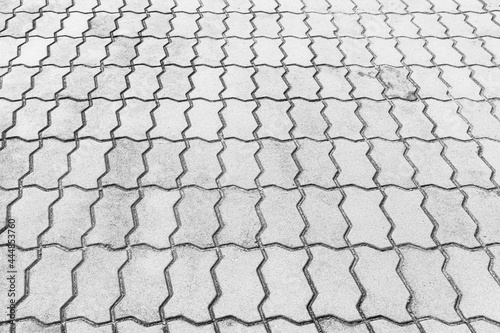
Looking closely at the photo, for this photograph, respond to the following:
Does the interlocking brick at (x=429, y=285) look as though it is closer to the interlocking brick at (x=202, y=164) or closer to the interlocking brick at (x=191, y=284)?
the interlocking brick at (x=191, y=284)

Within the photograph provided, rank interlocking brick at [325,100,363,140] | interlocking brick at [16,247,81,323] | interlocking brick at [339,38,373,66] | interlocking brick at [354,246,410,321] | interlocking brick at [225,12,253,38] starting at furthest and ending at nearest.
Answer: interlocking brick at [225,12,253,38] → interlocking brick at [339,38,373,66] → interlocking brick at [325,100,363,140] → interlocking brick at [354,246,410,321] → interlocking brick at [16,247,81,323]

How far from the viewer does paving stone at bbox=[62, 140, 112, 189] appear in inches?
140

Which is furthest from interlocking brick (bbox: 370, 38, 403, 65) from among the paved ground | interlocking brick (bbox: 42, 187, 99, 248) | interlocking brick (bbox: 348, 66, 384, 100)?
interlocking brick (bbox: 42, 187, 99, 248)

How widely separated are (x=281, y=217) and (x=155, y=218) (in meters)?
0.68

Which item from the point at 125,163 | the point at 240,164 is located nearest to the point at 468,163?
the point at 240,164

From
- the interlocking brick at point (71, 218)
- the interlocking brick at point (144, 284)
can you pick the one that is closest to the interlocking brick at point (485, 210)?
the interlocking brick at point (144, 284)

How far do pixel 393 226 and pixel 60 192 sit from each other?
1.84 meters

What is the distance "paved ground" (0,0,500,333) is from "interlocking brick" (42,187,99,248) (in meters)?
0.01

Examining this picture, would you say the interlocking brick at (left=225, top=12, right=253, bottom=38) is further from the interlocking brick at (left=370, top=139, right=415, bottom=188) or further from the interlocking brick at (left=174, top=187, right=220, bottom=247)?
the interlocking brick at (left=174, top=187, right=220, bottom=247)

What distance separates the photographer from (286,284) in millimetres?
3068

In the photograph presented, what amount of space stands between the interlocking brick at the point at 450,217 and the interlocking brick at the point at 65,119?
219 cm

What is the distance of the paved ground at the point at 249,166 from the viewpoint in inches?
118

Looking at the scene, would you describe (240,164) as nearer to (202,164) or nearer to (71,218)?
(202,164)

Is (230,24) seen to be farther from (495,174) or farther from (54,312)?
(54,312)
